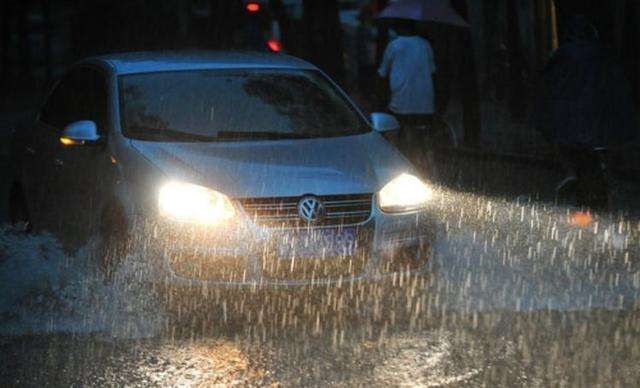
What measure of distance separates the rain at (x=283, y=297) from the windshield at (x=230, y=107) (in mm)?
20

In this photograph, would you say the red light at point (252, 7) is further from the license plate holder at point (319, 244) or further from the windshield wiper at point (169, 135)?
the license plate holder at point (319, 244)

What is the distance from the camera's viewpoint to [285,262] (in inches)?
281

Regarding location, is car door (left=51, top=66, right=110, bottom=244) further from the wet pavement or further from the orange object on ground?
the orange object on ground

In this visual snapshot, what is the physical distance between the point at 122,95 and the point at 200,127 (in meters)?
0.57

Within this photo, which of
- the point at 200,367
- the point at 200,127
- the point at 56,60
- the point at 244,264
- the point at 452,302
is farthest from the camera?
the point at 56,60

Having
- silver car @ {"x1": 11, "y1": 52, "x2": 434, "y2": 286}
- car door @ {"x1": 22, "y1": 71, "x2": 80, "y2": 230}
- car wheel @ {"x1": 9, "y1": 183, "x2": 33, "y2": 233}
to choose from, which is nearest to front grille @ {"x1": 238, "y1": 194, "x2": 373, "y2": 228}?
silver car @ {"x1": 11, "y1": 52, "x2": 434, "y2": 286}

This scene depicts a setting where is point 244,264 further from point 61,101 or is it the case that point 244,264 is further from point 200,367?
point 61,101

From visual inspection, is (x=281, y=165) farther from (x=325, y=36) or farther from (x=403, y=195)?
(x=325, y=36)

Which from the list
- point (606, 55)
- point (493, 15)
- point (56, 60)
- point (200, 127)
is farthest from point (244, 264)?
point (56, 60)

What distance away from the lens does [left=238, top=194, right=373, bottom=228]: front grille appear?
7.16 m

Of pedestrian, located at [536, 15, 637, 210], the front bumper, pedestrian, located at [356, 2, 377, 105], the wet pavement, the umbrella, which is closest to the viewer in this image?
the wet pavement

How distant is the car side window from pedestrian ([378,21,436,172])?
12.9 ft

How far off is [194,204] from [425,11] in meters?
8.60

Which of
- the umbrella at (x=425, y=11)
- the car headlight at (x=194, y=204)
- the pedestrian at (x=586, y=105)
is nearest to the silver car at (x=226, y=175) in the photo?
the car headlight at (x=194, y=204)
